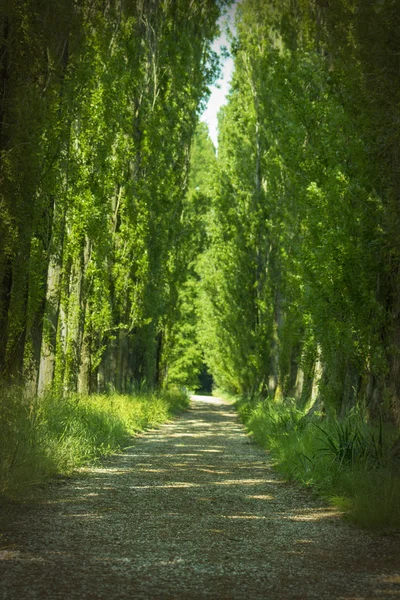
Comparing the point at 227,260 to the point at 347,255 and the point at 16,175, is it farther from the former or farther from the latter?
the point at 16,175

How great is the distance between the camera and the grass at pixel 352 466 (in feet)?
23.0

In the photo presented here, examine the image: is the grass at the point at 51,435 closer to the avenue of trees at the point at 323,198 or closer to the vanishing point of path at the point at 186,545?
the vanishing point of path at the point at 186,545

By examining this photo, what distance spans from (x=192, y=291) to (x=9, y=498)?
3243 centimetres

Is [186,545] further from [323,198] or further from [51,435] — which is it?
[323,198]

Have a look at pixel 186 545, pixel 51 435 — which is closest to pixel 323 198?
pixel 51 435

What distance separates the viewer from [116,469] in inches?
432

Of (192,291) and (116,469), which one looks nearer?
(116,469)

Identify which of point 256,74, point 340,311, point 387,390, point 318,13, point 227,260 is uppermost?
point 256,74

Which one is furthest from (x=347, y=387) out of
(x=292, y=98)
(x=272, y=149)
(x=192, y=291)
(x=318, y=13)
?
(x=192, y=291)

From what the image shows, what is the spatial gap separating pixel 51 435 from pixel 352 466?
175 inches

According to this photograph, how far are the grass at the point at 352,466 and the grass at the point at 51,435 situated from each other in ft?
10.1

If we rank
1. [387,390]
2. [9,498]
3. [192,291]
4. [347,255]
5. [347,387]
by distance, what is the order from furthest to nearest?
[192,291] → [347,387] → [347,255] → [387,390] → [9,498]

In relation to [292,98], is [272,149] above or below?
above

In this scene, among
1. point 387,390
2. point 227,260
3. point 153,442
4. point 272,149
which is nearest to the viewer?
point 387,390
